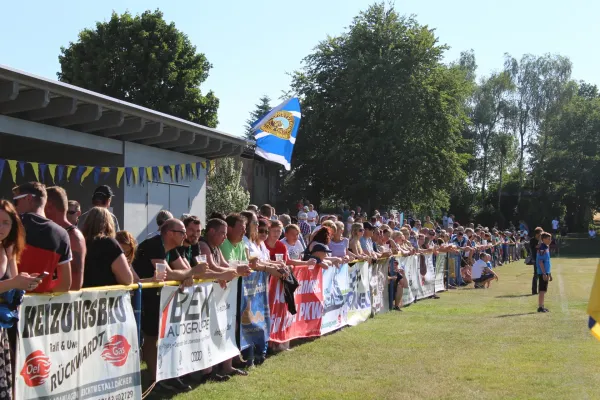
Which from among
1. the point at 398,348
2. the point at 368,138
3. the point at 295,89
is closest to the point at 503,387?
the point at 398,348

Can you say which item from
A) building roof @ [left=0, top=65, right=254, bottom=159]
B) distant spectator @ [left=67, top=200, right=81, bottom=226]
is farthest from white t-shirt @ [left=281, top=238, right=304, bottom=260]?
building roof @ [left=0, top=65, right=254, bottom=159]

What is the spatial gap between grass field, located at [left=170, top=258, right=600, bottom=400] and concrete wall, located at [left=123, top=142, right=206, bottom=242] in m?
7.01

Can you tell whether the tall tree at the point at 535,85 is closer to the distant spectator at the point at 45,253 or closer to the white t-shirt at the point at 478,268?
the white t-shirt at the point at 478,268

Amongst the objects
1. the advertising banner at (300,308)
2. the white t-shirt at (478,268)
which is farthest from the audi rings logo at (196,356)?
the white t-shirt at (478,268)

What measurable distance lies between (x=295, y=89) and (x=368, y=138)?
23.3ft

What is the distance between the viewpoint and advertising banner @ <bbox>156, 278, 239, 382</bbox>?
766cm

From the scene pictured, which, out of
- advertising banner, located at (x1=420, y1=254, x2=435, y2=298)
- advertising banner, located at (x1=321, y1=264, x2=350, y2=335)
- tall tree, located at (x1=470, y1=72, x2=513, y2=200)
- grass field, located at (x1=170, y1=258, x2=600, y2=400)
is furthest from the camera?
tall tree, located at (x1=470, y1=72, x2=513, y2=200)

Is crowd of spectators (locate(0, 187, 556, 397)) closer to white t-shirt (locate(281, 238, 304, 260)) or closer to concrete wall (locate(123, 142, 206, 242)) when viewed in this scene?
white t-shirt (locate(281, 238, 304, 260))

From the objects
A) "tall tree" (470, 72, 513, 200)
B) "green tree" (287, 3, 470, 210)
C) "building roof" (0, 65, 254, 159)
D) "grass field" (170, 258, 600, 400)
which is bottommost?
"grass field" (170, 258, 600, 400)

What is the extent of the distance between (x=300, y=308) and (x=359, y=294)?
10.8ft

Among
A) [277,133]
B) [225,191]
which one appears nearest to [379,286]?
[277,133]

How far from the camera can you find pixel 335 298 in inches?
521

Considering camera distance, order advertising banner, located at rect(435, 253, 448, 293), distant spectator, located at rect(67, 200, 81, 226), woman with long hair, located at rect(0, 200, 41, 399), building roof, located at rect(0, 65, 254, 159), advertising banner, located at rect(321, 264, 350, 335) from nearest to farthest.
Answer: woman with long hair, located at rect(0, 200, 41, 399) < distant spectator, located at rect(67, 200, 81, 226) < advertising banner, located at rect(321, 264, 350, 335) < building roof, located at rect(0, 65, 254, 159) < advertising banner, located at rect(435, 253, 448, 293)

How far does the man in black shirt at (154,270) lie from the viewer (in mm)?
7594
